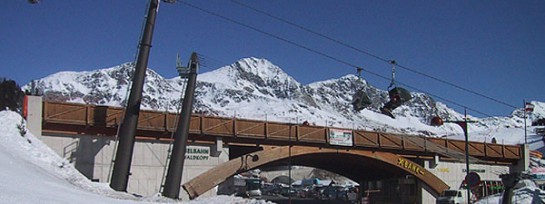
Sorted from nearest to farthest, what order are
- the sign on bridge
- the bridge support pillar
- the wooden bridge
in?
the bridge support pillar
the wooden bridge
the sign on bridge

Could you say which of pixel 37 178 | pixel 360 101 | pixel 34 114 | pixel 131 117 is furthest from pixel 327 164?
pixel 37 178

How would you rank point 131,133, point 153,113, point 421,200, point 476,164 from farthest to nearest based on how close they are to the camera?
1. point 476,164
2. point 421,200
3. point 153,113
4. point 131,133

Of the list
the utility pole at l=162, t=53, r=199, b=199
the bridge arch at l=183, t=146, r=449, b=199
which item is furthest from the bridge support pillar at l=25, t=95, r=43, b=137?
the bridge arch at l=183, t=146, r=449, b=199

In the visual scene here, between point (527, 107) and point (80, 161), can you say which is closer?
point (80, 161)

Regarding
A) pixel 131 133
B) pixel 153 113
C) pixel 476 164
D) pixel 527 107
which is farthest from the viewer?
pixel 527 107

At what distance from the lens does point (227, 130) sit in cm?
4203

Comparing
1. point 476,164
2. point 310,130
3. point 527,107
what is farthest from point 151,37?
point 527,107

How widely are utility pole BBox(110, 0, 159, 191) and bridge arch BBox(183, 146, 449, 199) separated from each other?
7330mm

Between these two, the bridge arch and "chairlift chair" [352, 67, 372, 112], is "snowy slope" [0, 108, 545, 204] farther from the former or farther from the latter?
the bridge arch

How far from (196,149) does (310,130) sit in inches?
435

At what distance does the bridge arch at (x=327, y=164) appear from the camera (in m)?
39.8

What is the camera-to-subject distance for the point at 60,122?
34.4 m

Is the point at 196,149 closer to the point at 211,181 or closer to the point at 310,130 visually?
the point at 211,181

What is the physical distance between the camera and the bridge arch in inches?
1565
